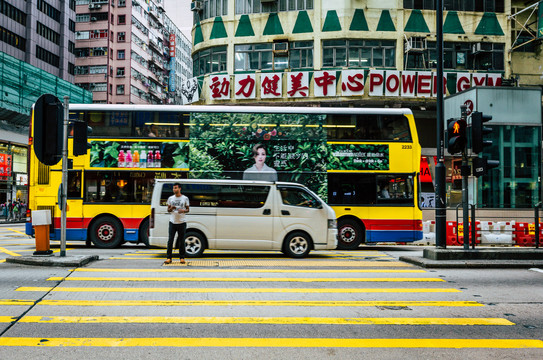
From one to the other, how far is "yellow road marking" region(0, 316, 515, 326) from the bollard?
5.41 metres

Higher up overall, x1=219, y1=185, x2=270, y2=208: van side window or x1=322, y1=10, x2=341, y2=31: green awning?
x1=322, y1=10, x2=341, y2=31: green awning

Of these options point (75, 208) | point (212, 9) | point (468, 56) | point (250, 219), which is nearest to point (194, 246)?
point (250, 219)

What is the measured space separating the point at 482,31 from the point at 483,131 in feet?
66.4

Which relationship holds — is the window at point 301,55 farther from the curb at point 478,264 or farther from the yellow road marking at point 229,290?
the yellow road marking at point 229,290

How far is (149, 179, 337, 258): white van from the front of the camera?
42.0 feet

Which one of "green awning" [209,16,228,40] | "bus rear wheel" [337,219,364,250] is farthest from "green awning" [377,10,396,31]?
"bus rear wheel" [337,219,364,250]

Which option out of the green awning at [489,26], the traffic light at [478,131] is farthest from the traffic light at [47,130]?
the green awning at [489,26]

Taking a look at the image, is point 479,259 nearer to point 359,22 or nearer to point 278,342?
point 278,342

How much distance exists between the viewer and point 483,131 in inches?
462

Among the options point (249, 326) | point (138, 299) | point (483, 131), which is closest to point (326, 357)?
point (249, 326)

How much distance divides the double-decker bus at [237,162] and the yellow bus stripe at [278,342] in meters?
10.7

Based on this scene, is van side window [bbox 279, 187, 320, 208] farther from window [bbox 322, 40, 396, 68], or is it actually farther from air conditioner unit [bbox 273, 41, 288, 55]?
air conditioner unit [bbox 273, 41, 288, 55]

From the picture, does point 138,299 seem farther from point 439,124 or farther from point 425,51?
point 425,51

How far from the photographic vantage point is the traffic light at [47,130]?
1091 cm
